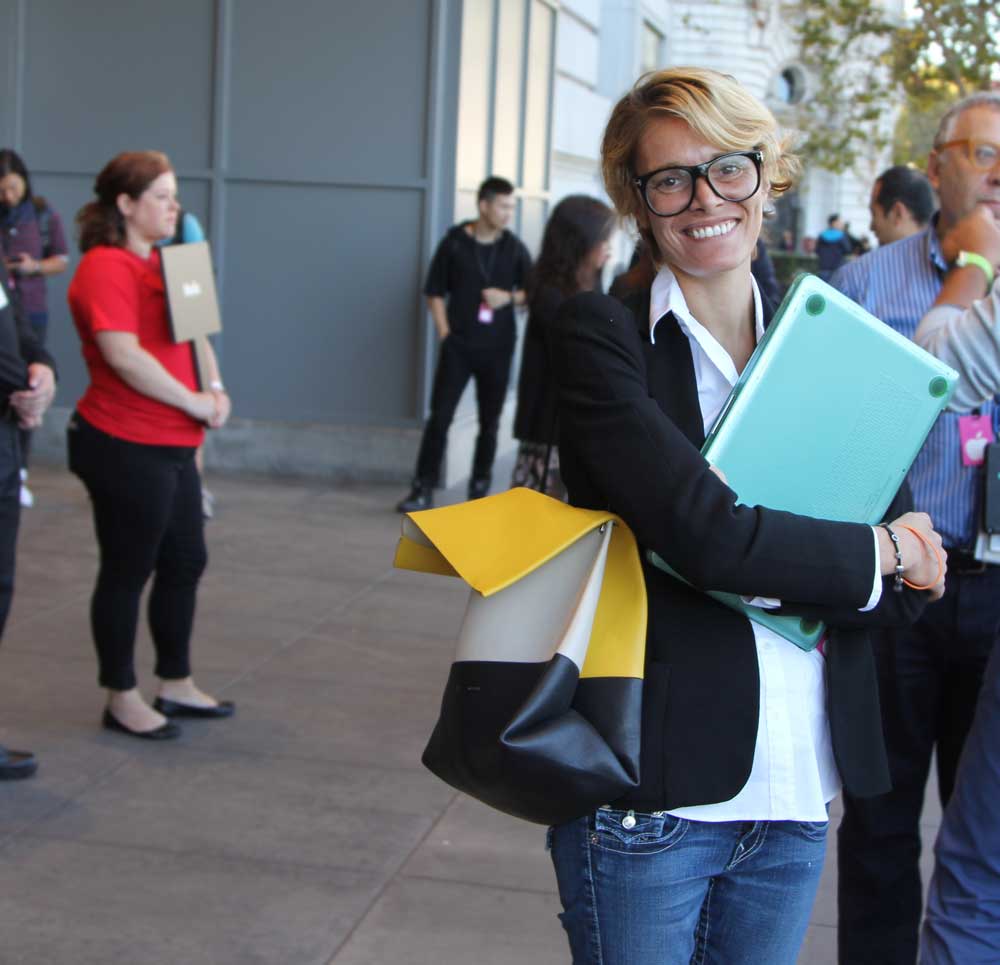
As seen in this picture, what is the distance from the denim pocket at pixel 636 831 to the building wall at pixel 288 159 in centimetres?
862

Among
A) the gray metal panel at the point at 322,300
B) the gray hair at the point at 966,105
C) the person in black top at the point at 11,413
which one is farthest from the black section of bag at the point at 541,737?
the gray metal panel at the point at 322,300

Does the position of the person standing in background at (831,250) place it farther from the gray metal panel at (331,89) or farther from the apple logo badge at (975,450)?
the apple logo badge at (975,450)

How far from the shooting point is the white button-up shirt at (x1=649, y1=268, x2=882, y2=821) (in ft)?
7.16

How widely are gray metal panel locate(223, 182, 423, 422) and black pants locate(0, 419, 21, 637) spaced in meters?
6.05

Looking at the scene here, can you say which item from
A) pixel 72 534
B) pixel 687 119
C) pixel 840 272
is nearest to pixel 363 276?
pixel 72 534

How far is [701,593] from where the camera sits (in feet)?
7.17

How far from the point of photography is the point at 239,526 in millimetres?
9195

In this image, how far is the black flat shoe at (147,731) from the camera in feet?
17.5

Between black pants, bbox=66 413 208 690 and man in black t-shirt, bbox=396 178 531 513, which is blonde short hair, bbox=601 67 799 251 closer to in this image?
black pants, bbox=66 413 208 690

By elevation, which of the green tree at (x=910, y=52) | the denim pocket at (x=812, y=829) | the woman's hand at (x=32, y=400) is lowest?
the denim pocket at (x=812, y=829)

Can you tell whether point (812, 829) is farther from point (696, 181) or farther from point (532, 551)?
point (696, 181)

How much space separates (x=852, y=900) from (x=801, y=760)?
4.59 ft

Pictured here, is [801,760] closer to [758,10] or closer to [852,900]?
[852,900]

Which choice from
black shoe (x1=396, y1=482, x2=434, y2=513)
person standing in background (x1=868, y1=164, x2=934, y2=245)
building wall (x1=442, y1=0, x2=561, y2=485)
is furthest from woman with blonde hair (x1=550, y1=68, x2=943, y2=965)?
Answer: building wall (x1=442, y1=0, x2=561, y2=485)
